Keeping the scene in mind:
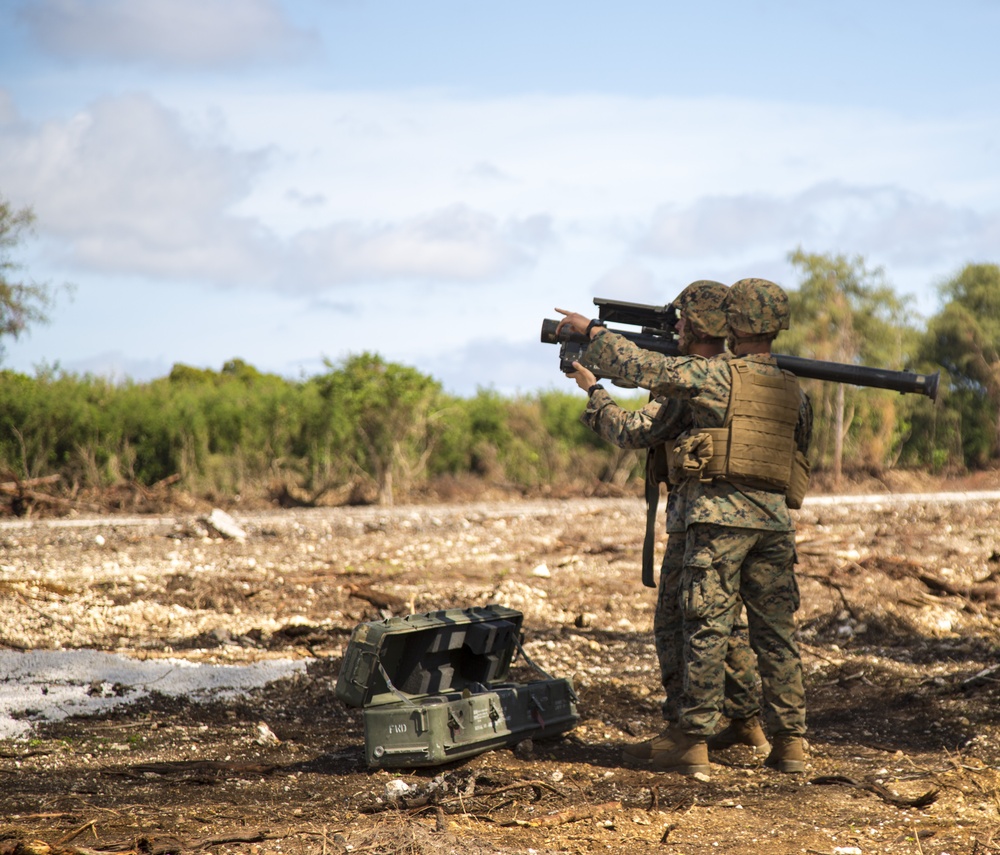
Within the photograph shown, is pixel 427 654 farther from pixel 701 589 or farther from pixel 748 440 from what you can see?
pixel 748 440

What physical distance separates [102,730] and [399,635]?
1817mm

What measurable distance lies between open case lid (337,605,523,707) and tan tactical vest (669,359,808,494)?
1354 mm

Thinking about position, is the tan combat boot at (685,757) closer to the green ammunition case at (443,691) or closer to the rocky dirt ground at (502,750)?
the rocky dirt ground at (502,750)

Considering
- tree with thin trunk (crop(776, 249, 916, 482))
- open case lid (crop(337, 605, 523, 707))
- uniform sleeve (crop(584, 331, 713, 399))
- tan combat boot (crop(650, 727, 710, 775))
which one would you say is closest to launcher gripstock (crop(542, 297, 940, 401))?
uniform sleeve (crop(584, 331, 713, 399))

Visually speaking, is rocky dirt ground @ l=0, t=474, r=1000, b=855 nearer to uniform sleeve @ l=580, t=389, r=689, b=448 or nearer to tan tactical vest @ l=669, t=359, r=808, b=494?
tan tactical vest @ l=669, t=359, r=808, b=494

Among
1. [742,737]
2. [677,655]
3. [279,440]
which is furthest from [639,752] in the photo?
[279,440]

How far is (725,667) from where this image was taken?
5.50 metres

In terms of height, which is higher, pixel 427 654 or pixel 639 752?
pixel 427 654

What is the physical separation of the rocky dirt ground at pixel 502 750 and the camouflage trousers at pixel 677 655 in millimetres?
314

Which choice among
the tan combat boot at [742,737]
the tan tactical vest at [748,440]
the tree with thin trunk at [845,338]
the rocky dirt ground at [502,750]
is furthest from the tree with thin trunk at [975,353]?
the tan tactical vest at [748,440]

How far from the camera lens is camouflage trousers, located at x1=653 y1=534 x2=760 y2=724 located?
17.9ft

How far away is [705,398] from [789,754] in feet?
5.45

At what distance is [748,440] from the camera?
5.11 metres

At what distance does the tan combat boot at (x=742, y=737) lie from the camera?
560 cm
